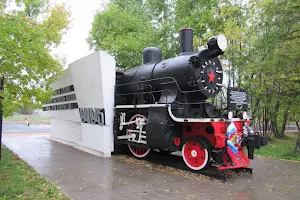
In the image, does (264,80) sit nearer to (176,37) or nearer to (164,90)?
(164,90)

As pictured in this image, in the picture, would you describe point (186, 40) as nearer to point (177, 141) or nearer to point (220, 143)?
point (177, 141)

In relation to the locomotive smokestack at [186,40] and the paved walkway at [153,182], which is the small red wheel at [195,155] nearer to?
the paved walkway at [153,182]

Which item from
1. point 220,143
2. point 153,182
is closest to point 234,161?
point 220,143

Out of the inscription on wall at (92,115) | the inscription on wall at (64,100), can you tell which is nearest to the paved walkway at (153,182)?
the inscription on wall at (92,115)

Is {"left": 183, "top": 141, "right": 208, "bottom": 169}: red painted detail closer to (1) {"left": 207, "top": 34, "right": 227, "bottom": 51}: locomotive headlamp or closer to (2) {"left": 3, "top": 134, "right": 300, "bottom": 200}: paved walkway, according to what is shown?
(2) {"left": 3, "top": 134, "right": 300, "bottom": 200}: paved walkway

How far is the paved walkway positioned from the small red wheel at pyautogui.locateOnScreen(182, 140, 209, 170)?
0.52m

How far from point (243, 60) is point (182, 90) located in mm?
7141

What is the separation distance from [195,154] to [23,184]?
14.2ft

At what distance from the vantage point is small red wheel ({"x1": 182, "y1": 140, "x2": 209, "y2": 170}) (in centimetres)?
688

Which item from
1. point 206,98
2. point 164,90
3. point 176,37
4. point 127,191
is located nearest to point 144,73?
point 164,90

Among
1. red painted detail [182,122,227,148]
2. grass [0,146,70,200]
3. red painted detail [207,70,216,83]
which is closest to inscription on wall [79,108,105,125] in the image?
grass [0,146,70,200]

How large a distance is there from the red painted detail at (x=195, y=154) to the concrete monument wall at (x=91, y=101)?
11.0 feet

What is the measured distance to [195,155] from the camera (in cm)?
709

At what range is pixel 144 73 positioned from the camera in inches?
352
